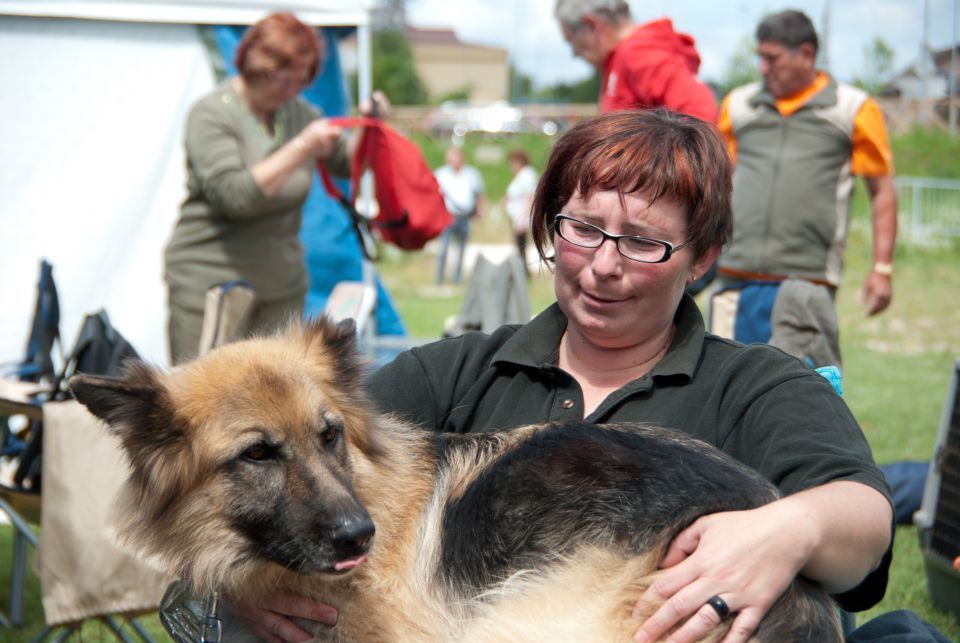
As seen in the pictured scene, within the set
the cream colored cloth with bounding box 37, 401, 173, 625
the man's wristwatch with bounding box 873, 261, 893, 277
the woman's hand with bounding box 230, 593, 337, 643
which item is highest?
the woman's hand with bounding box 230, 593, 337, 643

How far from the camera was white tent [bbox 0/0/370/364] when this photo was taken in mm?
7008

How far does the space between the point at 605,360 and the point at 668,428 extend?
13.0 inches

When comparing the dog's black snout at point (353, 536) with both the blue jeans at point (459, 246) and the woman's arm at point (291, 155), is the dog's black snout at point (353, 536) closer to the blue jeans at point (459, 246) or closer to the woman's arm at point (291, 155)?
the woman's arm at point (291, 155)

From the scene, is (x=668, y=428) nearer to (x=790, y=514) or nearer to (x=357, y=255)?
(x=790, y=514)

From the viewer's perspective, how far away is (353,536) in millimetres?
2168

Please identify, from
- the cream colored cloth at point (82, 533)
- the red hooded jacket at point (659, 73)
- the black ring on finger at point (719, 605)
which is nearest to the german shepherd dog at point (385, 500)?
the black ring on finger at point (719, 605)

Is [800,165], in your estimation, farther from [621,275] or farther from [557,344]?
[621,275]

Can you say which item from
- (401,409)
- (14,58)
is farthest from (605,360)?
(14,58)

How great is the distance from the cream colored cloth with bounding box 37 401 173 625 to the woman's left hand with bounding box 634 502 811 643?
245cm

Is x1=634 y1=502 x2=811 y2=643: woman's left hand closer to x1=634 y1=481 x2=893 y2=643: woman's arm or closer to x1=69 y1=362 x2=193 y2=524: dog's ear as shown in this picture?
x1=634 y1=481 x2=893 y2=643: woman's arm

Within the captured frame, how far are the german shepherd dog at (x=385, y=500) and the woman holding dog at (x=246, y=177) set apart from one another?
2708mm

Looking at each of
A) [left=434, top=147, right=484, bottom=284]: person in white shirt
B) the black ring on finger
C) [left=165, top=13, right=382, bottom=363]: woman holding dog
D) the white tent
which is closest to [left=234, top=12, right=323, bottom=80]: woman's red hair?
[left=165, top=13, right=382, bottom=363]: woman holding dog

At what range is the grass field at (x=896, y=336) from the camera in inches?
192

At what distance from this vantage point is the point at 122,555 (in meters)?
3.63
